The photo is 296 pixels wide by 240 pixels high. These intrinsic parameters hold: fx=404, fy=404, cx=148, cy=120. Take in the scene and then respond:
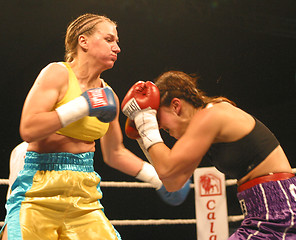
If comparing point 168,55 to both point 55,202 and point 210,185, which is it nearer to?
point 210,185

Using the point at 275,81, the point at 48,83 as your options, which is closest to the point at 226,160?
the point at 48,83

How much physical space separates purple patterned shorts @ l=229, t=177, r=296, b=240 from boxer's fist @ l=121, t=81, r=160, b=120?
18.2 inches

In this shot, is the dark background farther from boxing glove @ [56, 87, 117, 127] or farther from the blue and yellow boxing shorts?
the blue and yellow boxing shorts

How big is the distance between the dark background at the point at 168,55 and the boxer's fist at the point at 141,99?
11.5 ft

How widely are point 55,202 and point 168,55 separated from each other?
473cm

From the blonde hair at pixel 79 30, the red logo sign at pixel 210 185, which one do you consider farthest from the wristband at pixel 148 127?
the red logo sign at pixel 210 185

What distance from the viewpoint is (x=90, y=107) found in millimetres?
1448

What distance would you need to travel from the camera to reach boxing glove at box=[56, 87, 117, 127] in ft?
4.65

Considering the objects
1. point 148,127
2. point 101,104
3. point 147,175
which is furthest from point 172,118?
point 147,175

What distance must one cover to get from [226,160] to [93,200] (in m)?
0.56

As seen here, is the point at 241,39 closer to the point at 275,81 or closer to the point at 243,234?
the point at 275,81

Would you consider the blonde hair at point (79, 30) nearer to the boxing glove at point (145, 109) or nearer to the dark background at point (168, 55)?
the boxing glove at point (145, 109)

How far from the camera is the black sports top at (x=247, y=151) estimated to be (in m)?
1.28

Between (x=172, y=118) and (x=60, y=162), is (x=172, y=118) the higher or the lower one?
the higher one
